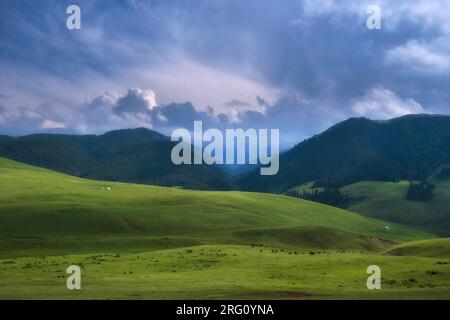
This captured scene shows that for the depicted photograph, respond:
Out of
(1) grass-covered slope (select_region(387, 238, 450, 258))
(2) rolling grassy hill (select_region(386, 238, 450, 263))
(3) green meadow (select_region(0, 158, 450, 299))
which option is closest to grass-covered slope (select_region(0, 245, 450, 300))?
(3) green meadow (select_region(0, 158, 450, 299))

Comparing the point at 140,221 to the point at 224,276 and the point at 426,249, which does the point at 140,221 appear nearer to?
the point at 426,249

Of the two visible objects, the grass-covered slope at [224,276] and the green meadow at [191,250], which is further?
the green meadow at [191,250]

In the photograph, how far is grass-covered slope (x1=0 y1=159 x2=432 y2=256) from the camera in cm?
10656

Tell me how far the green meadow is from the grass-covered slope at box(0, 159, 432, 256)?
0.25 meters

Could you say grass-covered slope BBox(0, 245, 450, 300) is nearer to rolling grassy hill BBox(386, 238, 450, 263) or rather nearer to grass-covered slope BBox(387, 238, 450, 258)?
grass-covered slope BBox(387, 238, 450, 258)

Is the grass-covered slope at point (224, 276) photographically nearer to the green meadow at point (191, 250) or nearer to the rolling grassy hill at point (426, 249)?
the green meadow at point (191, 250)

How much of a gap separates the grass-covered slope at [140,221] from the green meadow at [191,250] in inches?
9.9

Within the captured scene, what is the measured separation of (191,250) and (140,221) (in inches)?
1940

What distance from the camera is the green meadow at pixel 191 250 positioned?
47562mm

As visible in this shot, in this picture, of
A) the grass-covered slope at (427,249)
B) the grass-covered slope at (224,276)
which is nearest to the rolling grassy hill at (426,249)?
the grass-covered slope at (427,249)

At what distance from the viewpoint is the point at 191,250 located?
278 feet

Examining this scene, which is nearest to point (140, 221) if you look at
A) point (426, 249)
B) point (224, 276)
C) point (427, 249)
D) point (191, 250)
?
point (191, 250)

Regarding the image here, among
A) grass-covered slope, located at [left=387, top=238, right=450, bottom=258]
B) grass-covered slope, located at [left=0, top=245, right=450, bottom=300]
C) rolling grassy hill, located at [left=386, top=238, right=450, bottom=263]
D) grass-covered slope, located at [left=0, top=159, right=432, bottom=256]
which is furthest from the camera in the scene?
grass-covered slope, located at [left=0, top=159, right=432, bottom=256]
